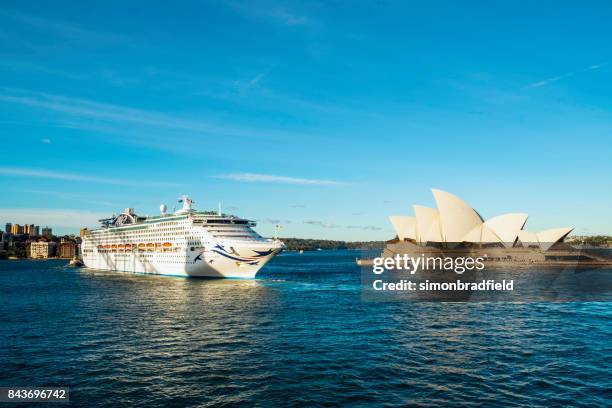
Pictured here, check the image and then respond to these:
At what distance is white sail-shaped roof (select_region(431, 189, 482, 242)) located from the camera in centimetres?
9981

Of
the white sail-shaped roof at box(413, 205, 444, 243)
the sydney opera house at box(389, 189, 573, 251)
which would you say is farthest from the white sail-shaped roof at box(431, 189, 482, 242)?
the white sail-shaped roof at box(413, 205, 444, 243)

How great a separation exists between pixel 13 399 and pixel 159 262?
58166 mm

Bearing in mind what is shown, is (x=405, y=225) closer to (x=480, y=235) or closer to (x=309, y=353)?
(x=480, y=235)

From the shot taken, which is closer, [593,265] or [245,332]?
[245,332]

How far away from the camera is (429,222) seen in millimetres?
109375

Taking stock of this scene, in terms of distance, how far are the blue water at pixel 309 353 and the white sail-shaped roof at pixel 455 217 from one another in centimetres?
6170

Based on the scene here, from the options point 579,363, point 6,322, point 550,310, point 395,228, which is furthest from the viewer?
point 395,228

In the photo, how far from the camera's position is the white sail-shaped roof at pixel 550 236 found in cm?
11019

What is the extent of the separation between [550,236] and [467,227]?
78.3 ft

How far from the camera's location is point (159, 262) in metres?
72.2

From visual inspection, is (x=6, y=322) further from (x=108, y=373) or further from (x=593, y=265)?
(x=593, y=265)

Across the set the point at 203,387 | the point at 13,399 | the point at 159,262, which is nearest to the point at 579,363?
the point at 203,387

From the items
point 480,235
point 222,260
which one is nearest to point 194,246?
point 222,260

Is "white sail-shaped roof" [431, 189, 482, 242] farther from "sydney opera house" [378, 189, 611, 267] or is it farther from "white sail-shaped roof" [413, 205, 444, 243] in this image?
"white sail-shaped roof" [413, 205, 444, 243]
